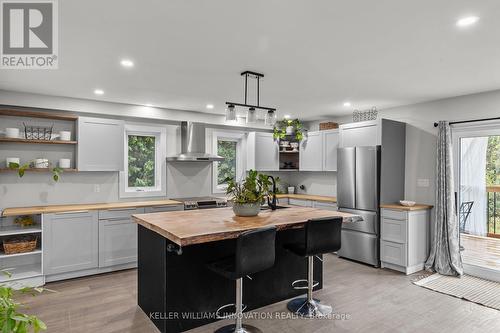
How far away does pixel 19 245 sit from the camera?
394 cm

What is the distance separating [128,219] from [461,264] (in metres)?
4.85

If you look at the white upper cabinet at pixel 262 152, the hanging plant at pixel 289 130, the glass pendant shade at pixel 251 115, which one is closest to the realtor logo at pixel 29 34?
the glass pendant shade at pixel 251 115

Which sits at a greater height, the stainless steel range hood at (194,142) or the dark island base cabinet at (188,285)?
the stainless steel range hood at (194,142)

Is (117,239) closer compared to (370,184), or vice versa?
(117,239)

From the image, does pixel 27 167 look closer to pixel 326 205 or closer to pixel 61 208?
pixel 61 208

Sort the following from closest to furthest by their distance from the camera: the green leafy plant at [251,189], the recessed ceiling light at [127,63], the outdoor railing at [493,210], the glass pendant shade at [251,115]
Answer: the recessed ceiling light at [127,63] < the green leafy plant at [251,189] < the glass pendant shade at [251,115] < the outdoor railing at [493,210]

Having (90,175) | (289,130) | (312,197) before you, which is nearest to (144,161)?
(90,175)

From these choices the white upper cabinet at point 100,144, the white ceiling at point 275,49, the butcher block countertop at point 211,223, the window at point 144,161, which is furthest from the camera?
the window at point 144,161

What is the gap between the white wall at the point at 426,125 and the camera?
14.4 feet

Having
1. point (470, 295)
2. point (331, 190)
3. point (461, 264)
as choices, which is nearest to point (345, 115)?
point (331, 190)

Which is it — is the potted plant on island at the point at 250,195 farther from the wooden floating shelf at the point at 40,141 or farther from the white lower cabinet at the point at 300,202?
the white lower cabinet at the point at 300,202

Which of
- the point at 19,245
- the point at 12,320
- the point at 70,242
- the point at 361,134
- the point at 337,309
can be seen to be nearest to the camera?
the point at 12,320

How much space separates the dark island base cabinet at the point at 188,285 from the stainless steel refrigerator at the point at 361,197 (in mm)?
1923

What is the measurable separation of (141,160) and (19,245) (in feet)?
7.03
